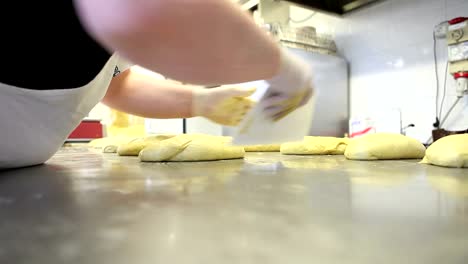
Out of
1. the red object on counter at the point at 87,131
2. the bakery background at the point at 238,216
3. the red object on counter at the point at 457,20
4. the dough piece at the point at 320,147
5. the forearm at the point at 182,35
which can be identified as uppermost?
the red object on counter at the point at 457,20

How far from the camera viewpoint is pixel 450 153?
71 cm

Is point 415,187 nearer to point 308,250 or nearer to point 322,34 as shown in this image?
point 308,250

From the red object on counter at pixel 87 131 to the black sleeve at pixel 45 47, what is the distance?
2635 millimetres

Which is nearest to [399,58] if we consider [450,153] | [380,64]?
[380,64]

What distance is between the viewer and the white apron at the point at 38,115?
51 centimetres

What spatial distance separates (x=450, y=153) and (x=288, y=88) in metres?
0.47

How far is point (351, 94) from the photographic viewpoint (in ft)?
6.34

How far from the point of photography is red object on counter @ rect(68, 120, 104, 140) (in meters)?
2.92

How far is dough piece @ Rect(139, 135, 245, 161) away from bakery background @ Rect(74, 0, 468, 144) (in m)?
0.68

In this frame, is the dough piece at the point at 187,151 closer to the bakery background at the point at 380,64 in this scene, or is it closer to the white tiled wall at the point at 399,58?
the bakery background at the point at 380,64

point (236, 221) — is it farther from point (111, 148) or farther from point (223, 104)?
point (111, 148)

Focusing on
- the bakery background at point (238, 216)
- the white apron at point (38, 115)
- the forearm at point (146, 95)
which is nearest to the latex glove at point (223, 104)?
the forearm at point (146, 95)

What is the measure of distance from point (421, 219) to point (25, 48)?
0.48m

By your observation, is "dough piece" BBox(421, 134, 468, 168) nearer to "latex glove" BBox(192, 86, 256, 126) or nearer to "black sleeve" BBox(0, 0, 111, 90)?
"latex glove" BBox(192, 86, 256, 126)
